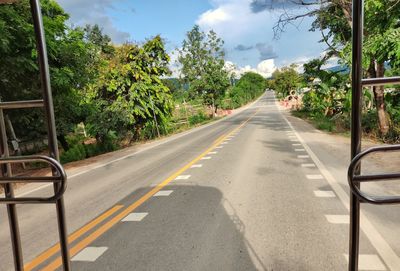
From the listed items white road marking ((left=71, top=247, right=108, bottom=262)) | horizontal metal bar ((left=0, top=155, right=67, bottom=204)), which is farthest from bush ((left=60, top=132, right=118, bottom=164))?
horizontal metal bar ((left=0, top=155, right=67, bottom=204))

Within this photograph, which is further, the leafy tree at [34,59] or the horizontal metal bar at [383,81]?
the leafy tree at [34,59]

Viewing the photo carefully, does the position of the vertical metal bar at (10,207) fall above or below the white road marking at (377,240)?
above

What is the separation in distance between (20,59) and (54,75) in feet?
5.33

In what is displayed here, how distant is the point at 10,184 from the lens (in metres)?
2.40

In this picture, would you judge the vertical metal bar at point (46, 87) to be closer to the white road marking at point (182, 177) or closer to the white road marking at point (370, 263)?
the white road marking at point (370, 263)

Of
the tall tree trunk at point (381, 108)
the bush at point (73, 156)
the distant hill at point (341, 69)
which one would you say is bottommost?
the bush at point (73, 156)

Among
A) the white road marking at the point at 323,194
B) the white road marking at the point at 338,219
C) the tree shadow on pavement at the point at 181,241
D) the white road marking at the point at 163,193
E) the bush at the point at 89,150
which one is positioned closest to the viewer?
the tree shadow on pavement at the point at 181,241

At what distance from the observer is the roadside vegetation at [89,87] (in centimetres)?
899

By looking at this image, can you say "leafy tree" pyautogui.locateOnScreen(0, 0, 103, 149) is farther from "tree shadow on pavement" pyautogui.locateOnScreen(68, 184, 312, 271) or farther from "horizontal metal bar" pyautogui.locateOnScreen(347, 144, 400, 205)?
"horizontal metal bar" pyautogui.locateOnScreen(347, 144, 400, 205)

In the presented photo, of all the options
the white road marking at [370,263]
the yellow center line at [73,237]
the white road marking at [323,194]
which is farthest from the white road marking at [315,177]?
the yellow center line at [73,237]

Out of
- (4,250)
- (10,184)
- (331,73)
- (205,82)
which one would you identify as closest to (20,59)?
(4,250)

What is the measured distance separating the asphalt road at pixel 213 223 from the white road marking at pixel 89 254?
13 millimetres

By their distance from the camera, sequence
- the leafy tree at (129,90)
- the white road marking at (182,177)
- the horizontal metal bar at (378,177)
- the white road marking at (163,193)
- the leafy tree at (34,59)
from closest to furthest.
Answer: the horizontal metal bar at (378,177) < the white road marking at (163,193) < the white road marking at (182,177) < the leafy tree at (34,59) < the leafy tree at (129,90)

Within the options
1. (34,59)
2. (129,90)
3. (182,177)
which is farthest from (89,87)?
A: (182,177)
